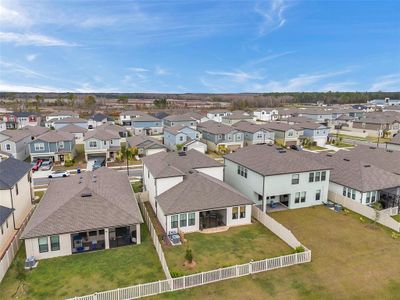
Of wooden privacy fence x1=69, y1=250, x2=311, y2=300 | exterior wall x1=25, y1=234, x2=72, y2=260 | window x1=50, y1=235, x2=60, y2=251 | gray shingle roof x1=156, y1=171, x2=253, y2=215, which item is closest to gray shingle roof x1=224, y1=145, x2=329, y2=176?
gray shingle roof x1=156, y1=171, x2=253, y2=215

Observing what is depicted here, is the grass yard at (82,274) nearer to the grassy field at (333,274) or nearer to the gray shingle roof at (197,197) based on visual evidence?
the grassy field at (333,274)

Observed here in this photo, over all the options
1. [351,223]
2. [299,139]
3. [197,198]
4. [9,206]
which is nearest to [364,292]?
[351,223]

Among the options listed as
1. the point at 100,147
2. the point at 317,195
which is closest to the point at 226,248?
the point at 317,195

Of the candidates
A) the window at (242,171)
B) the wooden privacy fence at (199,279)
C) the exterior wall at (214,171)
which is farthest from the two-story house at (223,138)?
the wooden privacy fence at (199,279)

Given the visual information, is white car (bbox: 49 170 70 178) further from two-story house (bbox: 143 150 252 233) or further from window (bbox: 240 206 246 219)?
window (bbox: 240 206 246 219)

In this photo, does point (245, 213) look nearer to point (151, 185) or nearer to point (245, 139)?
point (151, 185)
